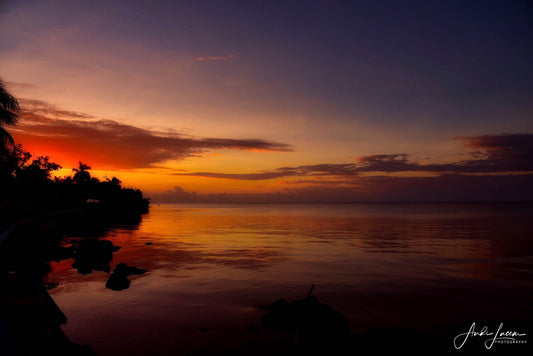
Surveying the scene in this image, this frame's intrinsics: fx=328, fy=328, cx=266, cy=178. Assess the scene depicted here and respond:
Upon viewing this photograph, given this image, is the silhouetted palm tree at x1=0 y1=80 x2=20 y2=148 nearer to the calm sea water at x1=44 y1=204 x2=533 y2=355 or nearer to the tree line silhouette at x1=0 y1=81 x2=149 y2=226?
the tree line silhouette at x1=0 y1=81 x2=149 y2=226

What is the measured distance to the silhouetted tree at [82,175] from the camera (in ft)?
418

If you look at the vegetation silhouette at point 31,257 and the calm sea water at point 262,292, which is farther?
the calm sea water at point 262,292

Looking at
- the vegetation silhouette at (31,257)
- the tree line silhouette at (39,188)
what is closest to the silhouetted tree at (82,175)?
the tree line silhouette at (39,188)

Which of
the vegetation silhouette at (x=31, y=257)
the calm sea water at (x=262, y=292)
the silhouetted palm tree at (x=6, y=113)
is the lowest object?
the calm sea water at (x=262, y=292)

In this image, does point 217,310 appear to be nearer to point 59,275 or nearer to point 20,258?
point 59,275

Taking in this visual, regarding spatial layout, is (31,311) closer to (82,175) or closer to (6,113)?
(6,113)

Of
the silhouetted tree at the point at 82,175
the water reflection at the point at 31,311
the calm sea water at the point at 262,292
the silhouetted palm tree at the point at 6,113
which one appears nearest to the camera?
the water reflection at the point at 31,311

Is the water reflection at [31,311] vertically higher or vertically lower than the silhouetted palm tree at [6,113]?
lower

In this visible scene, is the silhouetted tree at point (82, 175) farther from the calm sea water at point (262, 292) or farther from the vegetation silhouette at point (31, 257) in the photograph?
the calm sea water at point (262, 292)

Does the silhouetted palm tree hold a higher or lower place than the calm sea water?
higher

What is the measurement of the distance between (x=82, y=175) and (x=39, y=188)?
5512 cm

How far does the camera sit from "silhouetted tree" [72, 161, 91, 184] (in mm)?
127312

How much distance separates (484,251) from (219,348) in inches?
1464

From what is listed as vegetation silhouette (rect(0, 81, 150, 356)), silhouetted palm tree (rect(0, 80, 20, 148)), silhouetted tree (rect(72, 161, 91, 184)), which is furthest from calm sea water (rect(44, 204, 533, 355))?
silhouetted tree (rect(72, 161, 91, 184))
